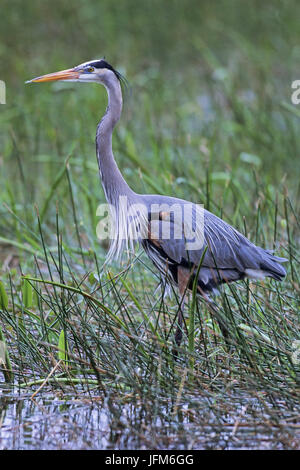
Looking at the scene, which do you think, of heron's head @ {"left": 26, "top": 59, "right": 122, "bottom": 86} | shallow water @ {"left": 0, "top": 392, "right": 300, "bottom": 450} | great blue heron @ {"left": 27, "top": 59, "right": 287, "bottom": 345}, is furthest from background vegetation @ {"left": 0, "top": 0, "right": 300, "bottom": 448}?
heron's head @ {"left": 26, "top": 59, "right": 122, "bottom": 86}

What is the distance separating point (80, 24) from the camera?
9.15 metres

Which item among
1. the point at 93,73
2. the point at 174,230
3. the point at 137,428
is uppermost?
the point at 93,73

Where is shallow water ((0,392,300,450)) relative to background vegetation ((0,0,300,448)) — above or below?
below

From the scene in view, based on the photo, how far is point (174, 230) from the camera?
3.78 metres

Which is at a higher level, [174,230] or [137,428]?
[174,230]

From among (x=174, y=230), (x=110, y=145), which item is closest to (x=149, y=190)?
(x=174, y=230)

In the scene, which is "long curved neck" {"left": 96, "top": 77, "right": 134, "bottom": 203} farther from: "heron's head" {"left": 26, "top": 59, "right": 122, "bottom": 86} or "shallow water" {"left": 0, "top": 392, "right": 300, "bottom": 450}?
"shallow water" {"left": 0, "top": 392, "right": 300, "bottom": 450}

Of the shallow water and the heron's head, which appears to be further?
the heron's head

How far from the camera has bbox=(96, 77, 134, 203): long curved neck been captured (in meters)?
3.62

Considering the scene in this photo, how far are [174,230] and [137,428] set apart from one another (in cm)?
120

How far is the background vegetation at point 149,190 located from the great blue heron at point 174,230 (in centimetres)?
14

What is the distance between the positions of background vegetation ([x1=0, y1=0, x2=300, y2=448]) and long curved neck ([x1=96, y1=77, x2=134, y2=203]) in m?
0.34

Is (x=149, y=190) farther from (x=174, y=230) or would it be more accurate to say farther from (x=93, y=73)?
(x=93, y=73)

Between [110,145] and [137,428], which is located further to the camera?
[110,145]
